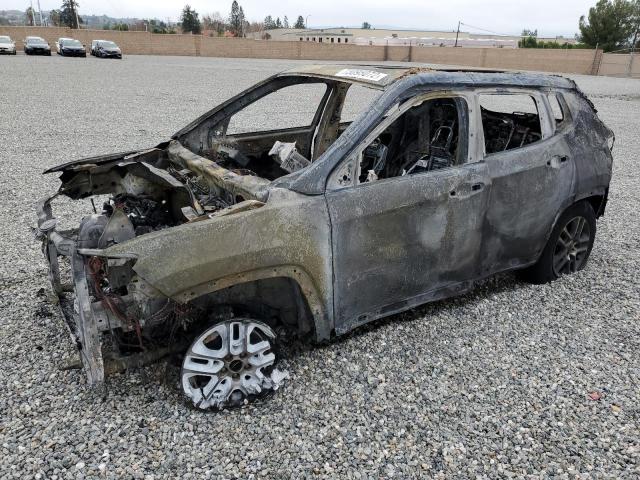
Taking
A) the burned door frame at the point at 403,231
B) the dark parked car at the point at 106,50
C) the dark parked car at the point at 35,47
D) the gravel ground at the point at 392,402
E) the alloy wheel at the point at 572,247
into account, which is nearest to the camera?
the gravel ground at the point at 392,402

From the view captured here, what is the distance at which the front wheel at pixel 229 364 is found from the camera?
2.91 meters

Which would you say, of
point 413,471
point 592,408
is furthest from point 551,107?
point 413,471

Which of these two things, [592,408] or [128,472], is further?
[592,408]

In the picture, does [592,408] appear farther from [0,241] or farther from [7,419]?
[0,241]

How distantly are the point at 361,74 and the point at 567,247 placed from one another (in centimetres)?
237

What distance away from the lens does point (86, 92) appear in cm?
1680

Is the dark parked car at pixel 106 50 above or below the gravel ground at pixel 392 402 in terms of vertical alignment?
above

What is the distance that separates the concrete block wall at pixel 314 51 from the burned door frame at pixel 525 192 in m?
43.0

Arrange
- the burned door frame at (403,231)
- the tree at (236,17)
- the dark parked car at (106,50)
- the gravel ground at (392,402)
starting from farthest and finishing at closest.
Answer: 1. the tree at (236,17)
2. the dark parked car at (106,50)
3. the burned door frame at (403,231)
4. the gravel ground at (392,402)

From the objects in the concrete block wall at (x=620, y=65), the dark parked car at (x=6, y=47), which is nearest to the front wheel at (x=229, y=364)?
the dark parked car at (x=6, y=47)

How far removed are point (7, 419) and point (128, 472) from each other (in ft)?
2.79

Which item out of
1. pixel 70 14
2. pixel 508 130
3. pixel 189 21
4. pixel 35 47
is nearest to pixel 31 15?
pixel 70 14

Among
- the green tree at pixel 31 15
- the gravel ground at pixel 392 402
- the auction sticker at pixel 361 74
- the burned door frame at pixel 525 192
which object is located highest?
the green tree at pixel 31 15

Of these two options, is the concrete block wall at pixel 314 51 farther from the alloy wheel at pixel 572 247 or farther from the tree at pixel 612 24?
the alloy wheel at pixel 572 247
